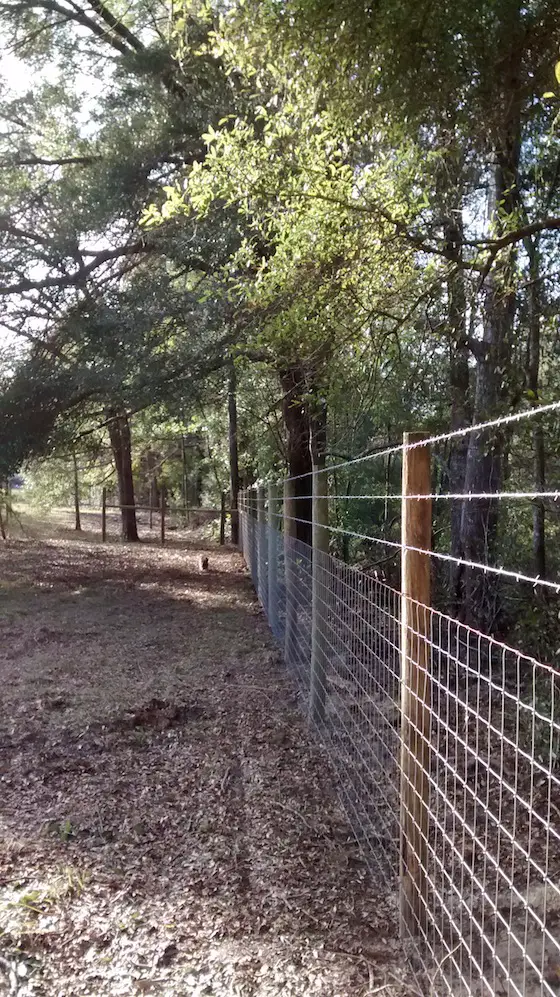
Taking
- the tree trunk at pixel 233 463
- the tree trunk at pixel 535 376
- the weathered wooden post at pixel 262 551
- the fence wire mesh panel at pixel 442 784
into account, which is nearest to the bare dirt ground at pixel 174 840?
the fence wire mesh panel at pixel 442 784

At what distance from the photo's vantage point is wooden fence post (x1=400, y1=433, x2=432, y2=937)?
2434 millimetres

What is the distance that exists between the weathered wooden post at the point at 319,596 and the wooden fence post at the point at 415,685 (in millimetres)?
1923

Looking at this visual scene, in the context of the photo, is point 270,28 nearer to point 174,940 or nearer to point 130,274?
point 174,940

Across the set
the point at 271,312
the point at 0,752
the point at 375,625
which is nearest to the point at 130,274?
the point at 271,312

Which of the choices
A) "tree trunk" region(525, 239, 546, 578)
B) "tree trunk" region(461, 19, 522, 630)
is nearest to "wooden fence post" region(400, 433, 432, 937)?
"tree trunk" region(461, 19, 522, 630)

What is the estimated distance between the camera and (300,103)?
4977 mm

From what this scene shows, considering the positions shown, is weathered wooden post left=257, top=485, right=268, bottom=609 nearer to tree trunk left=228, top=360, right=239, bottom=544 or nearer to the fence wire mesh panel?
the fence wire mesh panel

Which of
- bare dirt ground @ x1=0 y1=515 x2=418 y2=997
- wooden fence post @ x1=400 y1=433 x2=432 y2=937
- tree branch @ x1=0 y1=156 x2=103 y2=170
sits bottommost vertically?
bare dirt ground @ x1=0 y1=515 x2=418 y2=997

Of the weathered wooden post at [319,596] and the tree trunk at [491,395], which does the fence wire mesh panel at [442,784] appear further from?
the tree trunk at [491,395]

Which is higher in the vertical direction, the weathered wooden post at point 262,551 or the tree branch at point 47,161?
the tree branch at point 47,161

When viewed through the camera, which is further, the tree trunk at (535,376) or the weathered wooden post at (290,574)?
the tree trunk at (535,376)

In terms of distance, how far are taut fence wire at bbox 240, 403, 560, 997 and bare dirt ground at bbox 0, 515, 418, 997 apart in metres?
0.19

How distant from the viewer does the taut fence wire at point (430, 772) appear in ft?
6.67

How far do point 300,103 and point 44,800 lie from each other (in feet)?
15.2
